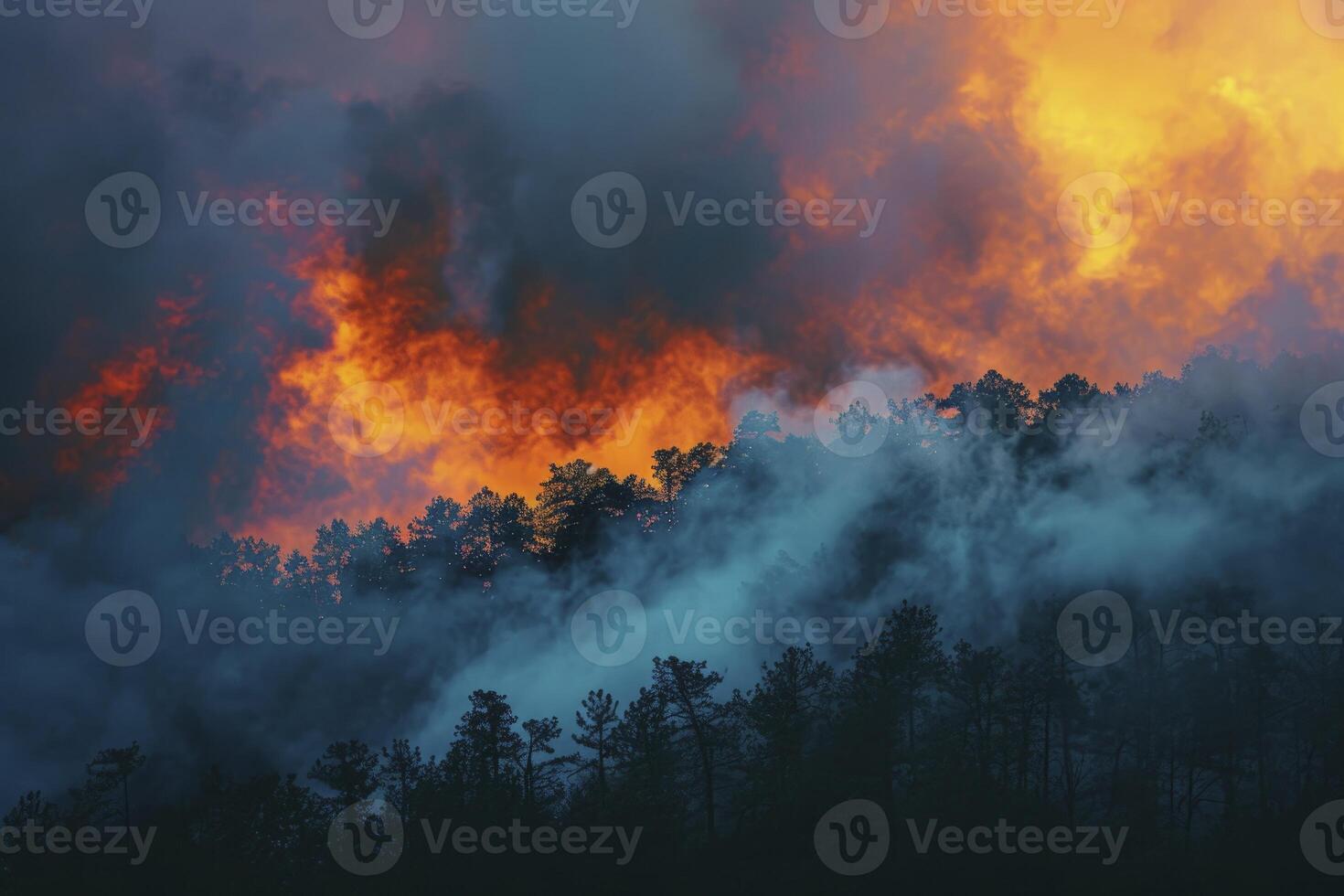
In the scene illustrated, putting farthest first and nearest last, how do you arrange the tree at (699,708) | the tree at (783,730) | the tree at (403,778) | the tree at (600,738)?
the tree at (600,738) → the tree at (699,708) → the tree at (403,778) → the tree at (783,730)

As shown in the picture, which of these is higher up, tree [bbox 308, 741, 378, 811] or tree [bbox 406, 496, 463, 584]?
tree [bbox 406, 496, 463, 584]

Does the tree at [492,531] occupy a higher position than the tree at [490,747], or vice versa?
the tree at [492,531]

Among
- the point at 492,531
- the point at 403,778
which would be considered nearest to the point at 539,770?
the point at 403,778

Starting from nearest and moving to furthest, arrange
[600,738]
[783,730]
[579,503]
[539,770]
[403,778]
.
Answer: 1. [783,730]
2. [403,778]
3. [539,770]
4. [600,738]
5. [579,503]

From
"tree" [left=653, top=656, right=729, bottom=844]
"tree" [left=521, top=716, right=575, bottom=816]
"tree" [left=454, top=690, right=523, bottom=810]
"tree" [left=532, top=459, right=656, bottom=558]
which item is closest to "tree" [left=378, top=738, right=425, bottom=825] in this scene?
"tree" [left=454, top=690, right=523, bottom=810]

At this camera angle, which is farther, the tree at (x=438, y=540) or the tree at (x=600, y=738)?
the tree at (x=438, y=540)

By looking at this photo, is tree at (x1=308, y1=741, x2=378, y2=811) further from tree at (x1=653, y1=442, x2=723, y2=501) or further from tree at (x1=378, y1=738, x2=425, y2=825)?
tree at (x1=653, y1=442, x2=723, y2=501)

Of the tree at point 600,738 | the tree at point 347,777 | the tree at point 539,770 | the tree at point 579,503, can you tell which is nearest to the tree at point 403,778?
the tree at point 347,777

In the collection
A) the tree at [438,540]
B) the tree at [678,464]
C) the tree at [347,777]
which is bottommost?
the tree at [347,777]

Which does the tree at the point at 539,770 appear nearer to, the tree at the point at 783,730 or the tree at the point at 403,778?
the tree at the point at 403,778

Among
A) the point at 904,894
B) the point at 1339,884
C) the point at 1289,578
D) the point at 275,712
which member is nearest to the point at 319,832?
the point at 904,894

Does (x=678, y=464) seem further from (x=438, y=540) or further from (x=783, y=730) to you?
(x=783, y=730)

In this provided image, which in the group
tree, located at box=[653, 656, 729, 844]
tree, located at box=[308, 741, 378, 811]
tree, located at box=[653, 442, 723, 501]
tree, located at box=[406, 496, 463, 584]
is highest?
tree, located at box=[653, 442, 723, 501]

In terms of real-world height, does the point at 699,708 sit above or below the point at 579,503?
below
